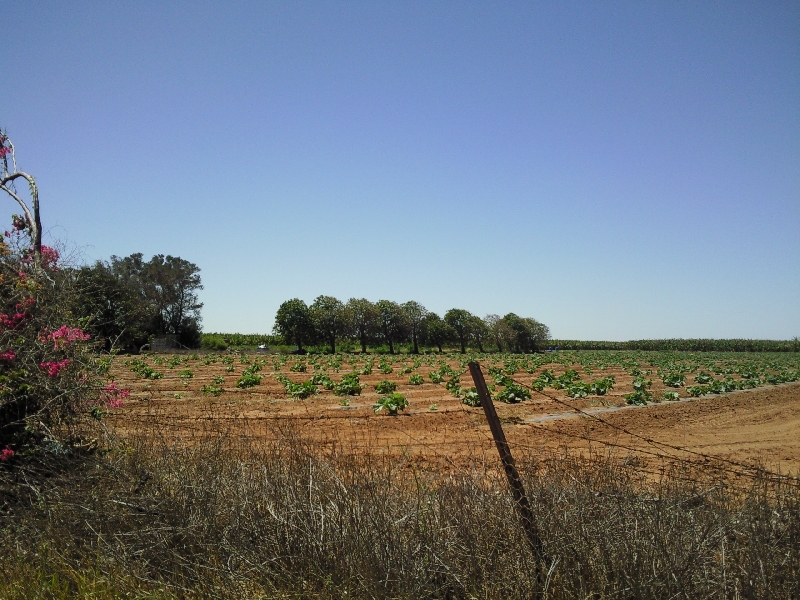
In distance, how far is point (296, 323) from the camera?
7819 centimetres

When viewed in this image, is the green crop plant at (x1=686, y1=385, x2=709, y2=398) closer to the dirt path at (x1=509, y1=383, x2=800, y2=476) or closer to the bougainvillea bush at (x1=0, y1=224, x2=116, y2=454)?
the dirt path at (x1=509, y1=383, x2=800, y2=476)

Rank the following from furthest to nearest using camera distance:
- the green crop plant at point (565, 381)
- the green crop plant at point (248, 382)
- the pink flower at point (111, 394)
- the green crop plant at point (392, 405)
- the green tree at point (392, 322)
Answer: the green tree at point (392, 322) < the green crop plant at point (248, 382) < the green crop plant at point (565, 381) < the green crop plant at point (392, 405) < the pink flower at point (111, 394)

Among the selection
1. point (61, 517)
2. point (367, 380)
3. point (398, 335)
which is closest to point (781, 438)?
point (61, 517)

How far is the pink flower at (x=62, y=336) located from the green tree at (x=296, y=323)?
71.7m

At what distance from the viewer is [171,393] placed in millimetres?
20891

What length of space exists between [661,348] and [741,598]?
122200 millimetres

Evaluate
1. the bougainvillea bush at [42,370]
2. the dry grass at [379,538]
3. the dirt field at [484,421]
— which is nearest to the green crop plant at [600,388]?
the dirt field at [484,421]

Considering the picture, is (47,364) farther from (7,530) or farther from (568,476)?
(568,476)


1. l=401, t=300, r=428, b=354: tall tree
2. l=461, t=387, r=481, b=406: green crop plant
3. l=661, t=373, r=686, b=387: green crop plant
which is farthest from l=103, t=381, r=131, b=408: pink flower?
l=401, t=300, r=428, b=354: tall tree

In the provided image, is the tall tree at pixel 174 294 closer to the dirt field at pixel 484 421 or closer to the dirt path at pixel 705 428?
the dirt field at pixel 484 421

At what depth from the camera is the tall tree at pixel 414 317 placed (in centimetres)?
8988

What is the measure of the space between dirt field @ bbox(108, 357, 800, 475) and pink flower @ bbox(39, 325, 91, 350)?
1386mm

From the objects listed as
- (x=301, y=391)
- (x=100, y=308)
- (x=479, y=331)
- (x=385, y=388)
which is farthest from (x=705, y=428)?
(x=479, y=331)

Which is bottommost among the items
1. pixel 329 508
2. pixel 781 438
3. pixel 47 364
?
pixel 781 438
